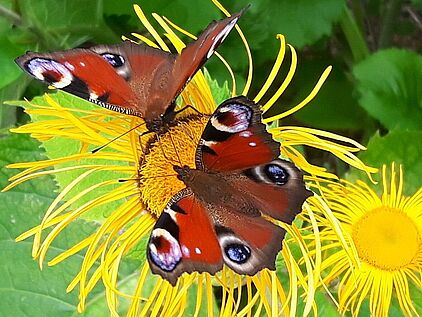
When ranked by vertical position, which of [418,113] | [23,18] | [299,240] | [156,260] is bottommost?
[156,260]

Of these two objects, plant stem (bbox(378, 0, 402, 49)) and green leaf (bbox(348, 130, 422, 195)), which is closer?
green leaf (bbox(348, 130, 422, 195))

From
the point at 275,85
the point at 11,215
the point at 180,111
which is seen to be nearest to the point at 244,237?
the point at 180,111

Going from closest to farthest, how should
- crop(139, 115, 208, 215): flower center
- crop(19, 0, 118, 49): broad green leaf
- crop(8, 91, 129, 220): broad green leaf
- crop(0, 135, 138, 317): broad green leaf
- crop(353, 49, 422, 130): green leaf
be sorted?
crop(139, 115, 208, 215): flower center, crop(8, 91, 129, 220): broad green leaf, crop(0, 135, 138, 317): broad green leaf, crop(19, 0, 118, 49): broad green leaf, crop(353, 49, 422, 130): green leaf

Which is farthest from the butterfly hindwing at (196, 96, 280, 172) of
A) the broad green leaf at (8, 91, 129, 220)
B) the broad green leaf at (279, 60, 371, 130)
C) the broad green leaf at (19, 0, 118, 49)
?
the broad green leaf at (279, 60, 371, 130)

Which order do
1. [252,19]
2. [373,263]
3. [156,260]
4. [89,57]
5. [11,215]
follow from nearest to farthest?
1. [156,260]
2. [89,57]
3. [373,263]
4. [11,215]
5. [252,19]

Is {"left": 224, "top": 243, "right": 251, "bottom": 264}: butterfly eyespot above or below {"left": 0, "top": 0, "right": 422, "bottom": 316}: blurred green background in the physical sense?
below

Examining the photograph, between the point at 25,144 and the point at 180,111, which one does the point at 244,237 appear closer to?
the point at 180,111

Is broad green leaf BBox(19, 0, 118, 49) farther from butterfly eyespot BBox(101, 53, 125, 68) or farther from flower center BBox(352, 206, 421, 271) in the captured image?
flower center BBox(352, 206, 421, 271)
